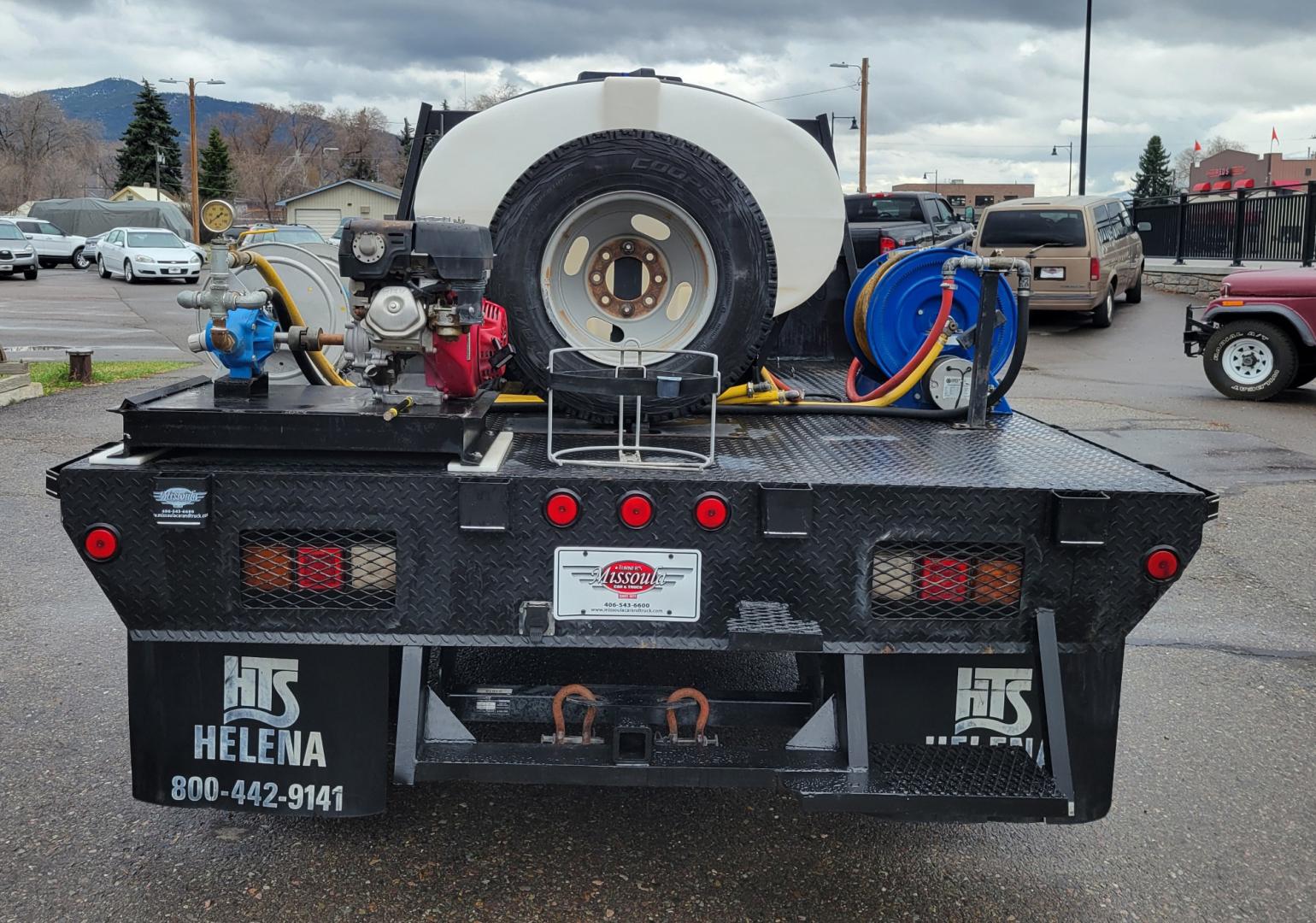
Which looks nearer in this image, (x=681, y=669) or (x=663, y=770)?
(x=663, y=770)

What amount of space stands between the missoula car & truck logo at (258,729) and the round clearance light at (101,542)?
399mm

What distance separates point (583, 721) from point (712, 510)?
0.69 m

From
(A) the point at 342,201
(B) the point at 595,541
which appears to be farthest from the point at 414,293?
(A) the point at 342,201

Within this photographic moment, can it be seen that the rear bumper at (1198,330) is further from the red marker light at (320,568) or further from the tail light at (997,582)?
the red marker light at (320,568)

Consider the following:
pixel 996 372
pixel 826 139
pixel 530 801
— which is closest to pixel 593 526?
pixel 530 801

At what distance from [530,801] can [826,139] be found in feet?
9.57

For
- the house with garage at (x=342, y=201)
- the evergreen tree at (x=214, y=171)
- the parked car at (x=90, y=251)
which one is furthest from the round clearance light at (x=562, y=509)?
the evergreen tree at (x=214, y=171)

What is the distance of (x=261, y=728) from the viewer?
10.0 ft

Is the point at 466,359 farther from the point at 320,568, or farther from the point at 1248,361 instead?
the point at 1248,361

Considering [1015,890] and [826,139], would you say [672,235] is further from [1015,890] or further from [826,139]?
[1015,890]

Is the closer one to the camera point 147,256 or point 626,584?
point 626,584

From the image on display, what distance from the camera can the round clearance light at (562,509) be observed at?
2863 mm

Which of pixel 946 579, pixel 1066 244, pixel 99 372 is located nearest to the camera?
pixel 946 579

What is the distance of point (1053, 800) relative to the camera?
2863 mm
